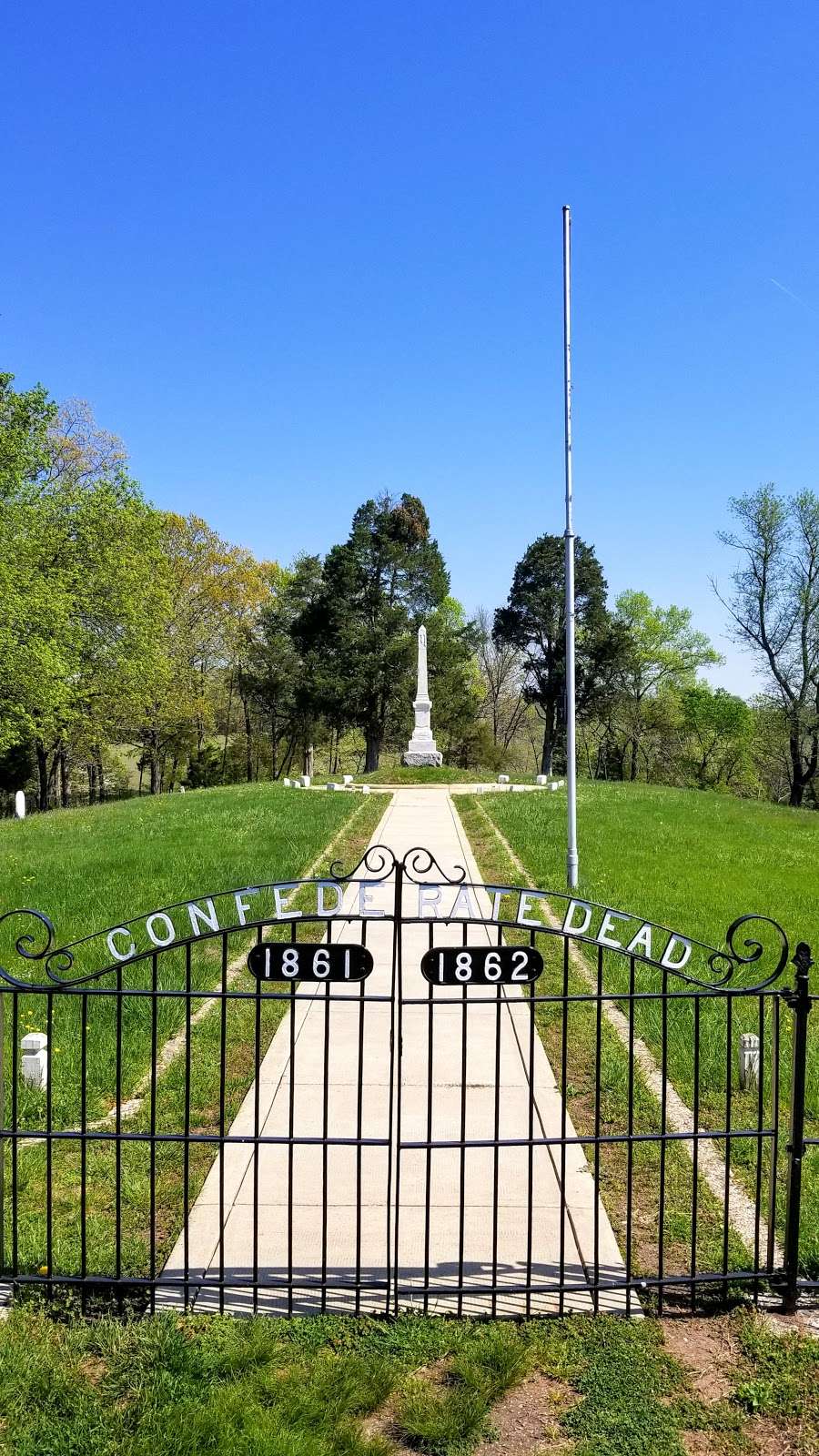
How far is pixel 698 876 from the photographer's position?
43.6 ft

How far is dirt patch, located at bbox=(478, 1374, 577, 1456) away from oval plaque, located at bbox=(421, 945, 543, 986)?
1.47 metres

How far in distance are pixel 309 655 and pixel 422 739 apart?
11.1 m

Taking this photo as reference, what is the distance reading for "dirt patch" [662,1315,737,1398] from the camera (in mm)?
3574

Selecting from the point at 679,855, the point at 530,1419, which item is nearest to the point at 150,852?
the point at 679,855

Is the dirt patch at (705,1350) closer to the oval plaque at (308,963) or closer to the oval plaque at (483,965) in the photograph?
the oval plaque at (483,965)

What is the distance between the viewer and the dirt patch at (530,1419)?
3.21 m

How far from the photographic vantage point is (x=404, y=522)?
143ft

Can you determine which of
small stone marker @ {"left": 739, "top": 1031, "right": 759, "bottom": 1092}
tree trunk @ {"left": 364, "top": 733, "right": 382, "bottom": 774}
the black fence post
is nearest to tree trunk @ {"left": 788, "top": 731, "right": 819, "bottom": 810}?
tree trunk @ {"left": 364, "top": 733, "right": 382, "bottom": 774}

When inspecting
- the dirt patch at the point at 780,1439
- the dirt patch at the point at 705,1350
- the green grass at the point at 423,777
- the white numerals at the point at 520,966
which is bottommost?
the dirt patch at the point at 705,1350

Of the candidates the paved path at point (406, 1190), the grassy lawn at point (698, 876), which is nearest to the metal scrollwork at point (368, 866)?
the paved path at point (406, 1190)

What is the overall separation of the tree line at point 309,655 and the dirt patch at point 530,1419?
23220 mm

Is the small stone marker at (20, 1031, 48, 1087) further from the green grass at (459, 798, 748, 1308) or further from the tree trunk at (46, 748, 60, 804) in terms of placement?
the tree trunk at (46, 748, 60, 804)

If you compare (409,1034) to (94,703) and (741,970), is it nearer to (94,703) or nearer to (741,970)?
(741,970)

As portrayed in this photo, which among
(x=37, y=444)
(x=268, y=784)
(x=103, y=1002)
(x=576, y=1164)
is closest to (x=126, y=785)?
(x=268, y=784)
